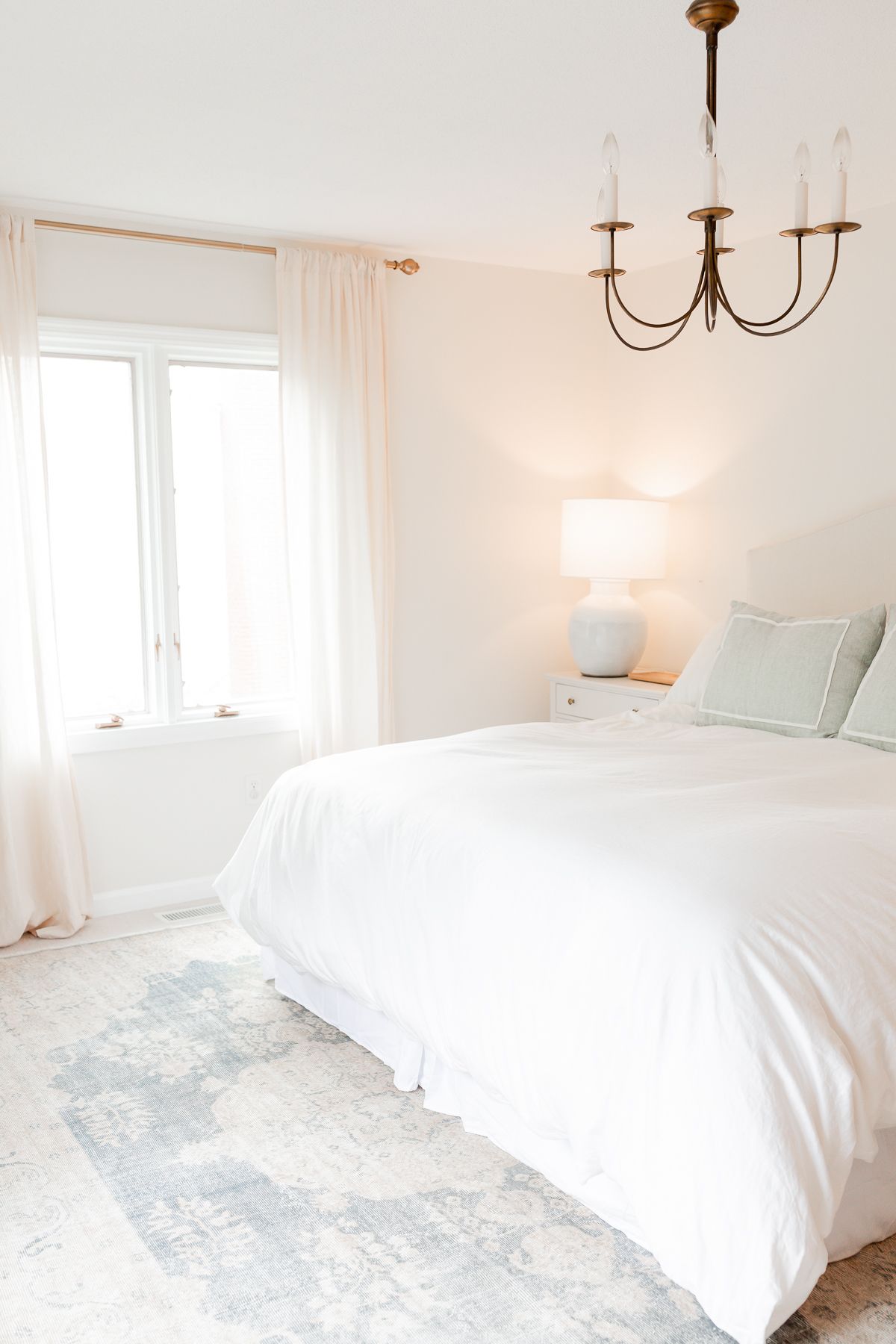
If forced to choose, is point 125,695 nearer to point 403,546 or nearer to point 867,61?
point 403,546

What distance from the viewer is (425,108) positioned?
2.96 metres

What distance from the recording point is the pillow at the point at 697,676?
3832 millimetres

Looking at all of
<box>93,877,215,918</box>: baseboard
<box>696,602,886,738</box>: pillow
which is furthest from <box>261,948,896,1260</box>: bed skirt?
<box>696,602,886,738</box>: pillow

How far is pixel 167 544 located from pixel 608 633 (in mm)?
1754

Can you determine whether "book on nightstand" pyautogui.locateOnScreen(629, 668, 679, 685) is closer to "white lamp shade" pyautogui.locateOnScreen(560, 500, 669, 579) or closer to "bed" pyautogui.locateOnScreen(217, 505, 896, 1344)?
"white lamp shade" pyautogui.locateOnScreen(560, 500, 669, 579)

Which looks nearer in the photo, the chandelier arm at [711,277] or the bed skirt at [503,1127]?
the bed skirt at [503,1127]

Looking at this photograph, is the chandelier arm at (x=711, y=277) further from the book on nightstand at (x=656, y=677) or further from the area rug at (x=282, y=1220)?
the book on nightstand at (x=656, y=677)

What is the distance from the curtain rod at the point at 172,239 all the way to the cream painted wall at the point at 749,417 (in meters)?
0.90

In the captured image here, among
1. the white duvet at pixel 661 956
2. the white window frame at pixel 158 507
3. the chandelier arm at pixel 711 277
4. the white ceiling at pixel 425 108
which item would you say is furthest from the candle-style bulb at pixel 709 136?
the white window frame at pixel 158 507

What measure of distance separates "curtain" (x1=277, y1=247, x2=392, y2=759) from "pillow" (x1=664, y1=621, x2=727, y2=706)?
3.94 feet

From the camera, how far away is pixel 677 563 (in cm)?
489

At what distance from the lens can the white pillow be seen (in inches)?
151

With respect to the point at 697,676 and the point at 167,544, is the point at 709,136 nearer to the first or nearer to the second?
the point at 697,676

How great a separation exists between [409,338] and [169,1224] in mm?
3388
